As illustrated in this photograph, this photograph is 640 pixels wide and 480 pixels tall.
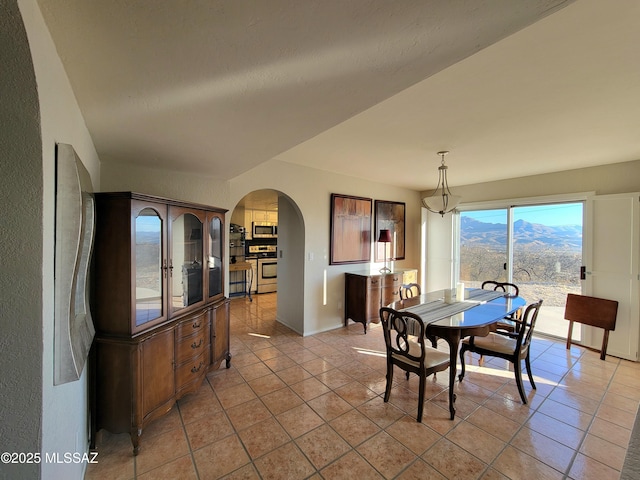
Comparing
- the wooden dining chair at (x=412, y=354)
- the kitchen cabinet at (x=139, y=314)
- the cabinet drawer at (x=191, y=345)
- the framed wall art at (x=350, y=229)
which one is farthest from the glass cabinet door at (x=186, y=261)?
the framed wall art at (x=350, y=229)

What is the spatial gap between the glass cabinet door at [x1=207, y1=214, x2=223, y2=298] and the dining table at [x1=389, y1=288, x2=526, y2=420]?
188 cm

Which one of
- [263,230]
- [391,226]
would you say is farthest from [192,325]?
[263,230]

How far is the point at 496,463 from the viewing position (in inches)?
68.3

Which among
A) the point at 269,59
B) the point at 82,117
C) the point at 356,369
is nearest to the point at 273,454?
→ the point at 356,369

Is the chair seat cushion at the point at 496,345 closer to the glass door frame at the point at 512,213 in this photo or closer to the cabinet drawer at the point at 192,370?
the glass door frame at the point at 512,213

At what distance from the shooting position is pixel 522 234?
436 centimetres

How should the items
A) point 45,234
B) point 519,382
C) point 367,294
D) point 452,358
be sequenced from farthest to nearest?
point 367,294, point 519,382, point 452,358, point 45,234

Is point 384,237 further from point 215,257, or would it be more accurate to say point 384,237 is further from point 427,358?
point 215,257

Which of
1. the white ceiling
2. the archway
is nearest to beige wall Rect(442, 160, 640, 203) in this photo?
the white ceiling

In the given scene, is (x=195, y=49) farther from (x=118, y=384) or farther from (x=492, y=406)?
(x=492, y=406)

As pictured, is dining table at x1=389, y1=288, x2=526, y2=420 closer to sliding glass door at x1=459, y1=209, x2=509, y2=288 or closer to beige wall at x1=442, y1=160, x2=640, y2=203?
sliding glass door at x1=459, y1=209, x2=509, y2=288

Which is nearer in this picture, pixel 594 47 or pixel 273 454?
pixel 594 47

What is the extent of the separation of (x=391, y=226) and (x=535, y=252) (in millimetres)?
2313

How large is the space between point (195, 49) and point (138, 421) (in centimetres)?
230
